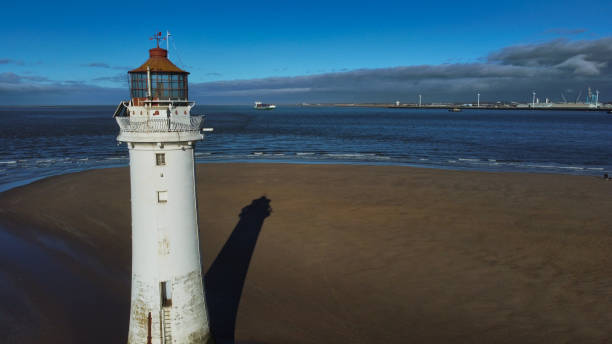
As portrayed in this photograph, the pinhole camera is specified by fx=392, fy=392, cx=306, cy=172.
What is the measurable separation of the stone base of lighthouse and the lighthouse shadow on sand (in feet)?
6.63

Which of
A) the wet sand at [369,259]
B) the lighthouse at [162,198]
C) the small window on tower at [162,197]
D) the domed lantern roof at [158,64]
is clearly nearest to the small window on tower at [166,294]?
the lighthouse at [162,198]

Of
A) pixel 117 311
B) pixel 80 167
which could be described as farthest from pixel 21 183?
pixel 117 311

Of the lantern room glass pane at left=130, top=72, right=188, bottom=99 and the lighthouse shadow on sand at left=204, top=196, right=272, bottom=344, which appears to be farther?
the lighthouse shadow on sand at left=204, top=196, right=272, bottom=344

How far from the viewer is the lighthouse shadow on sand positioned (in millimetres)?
11774

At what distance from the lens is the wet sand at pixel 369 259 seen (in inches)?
465

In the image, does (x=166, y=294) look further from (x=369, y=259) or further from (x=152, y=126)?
(x=369, y=259)

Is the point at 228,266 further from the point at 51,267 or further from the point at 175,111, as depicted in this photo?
the point at 175,111

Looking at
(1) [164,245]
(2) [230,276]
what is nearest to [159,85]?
(1) [164,245]

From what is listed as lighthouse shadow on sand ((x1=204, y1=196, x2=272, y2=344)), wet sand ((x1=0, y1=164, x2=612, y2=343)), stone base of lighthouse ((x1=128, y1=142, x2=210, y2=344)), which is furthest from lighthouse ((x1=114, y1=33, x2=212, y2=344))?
wet sand ((x1=0, y1=164, x2=612, y2=343))

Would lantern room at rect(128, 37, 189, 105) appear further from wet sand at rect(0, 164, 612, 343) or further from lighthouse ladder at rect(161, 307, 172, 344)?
wet sand at rect(0, 164, 612, 343)

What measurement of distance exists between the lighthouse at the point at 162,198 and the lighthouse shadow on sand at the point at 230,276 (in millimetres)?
2185

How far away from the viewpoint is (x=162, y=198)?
802cm

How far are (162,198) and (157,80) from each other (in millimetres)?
2414

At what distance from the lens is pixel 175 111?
26.2ft
